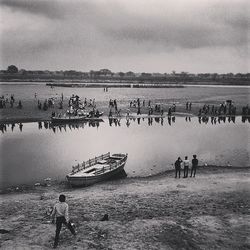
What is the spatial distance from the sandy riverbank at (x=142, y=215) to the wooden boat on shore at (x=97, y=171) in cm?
61

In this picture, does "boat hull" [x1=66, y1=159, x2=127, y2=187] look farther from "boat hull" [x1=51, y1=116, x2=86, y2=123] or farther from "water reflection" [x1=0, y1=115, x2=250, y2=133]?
"boat hull" [x1=51, y1=116, x2=86, y2=123]

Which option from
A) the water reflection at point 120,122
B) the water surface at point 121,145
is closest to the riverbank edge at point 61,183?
→ the water surface at point 121,145

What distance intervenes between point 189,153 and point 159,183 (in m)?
12.5

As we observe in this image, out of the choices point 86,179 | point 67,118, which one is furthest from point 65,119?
point 86,179

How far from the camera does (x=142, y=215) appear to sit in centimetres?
1680

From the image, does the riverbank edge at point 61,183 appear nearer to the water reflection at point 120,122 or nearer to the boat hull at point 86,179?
the boat hull at point 86,179

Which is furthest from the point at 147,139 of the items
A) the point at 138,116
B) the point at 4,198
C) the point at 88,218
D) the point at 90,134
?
the point at 88,218

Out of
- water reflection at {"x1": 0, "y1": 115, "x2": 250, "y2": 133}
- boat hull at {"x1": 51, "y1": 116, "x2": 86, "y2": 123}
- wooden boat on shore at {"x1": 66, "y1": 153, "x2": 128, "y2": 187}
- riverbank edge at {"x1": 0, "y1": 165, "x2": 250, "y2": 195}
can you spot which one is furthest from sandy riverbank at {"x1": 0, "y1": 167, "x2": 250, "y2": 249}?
boat hull at {"x1": 51, "y1": 116, "x2": 86, "y2": 123}

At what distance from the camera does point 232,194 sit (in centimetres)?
2006

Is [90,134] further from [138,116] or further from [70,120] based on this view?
[138,116]

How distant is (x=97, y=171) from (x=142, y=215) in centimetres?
808

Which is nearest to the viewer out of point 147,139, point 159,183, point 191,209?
point 191,209

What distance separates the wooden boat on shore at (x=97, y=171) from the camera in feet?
75.9

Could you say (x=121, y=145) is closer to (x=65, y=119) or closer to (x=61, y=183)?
(x=61, y=183)
